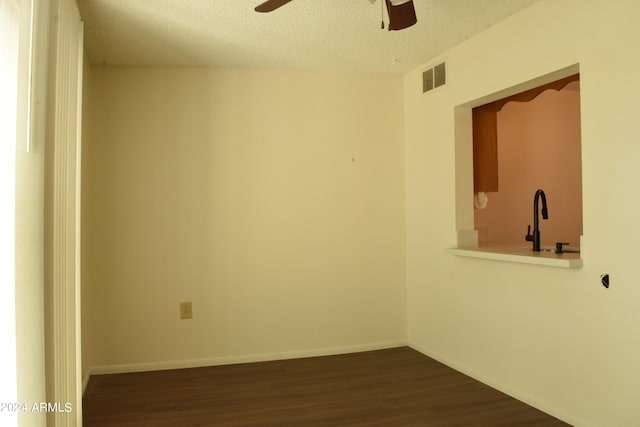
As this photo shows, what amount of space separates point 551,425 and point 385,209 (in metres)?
1.91

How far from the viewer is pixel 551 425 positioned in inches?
87.3

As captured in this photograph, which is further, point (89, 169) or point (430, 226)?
point (430, 226)

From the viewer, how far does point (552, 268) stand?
234cm

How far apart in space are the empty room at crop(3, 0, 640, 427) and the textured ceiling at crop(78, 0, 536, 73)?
0.02m

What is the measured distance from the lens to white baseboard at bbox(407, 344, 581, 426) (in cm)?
228

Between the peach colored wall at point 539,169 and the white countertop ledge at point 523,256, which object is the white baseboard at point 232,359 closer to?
the white countertop ledge at point 523,256

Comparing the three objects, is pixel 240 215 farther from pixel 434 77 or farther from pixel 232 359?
pixel 434 77

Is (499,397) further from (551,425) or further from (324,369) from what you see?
(324,369)

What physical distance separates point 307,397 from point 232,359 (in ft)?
2.96

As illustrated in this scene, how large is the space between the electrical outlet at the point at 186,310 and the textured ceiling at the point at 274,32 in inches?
70.4

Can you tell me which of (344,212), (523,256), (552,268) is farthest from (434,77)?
(552,268)

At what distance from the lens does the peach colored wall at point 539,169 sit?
4.11 meters

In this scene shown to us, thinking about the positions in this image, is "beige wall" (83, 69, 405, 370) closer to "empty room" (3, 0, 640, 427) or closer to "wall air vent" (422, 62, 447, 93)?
"empty room" (3, 0, 640, 427)

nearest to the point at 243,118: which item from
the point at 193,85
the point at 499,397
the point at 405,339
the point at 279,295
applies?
the point at 193,85
